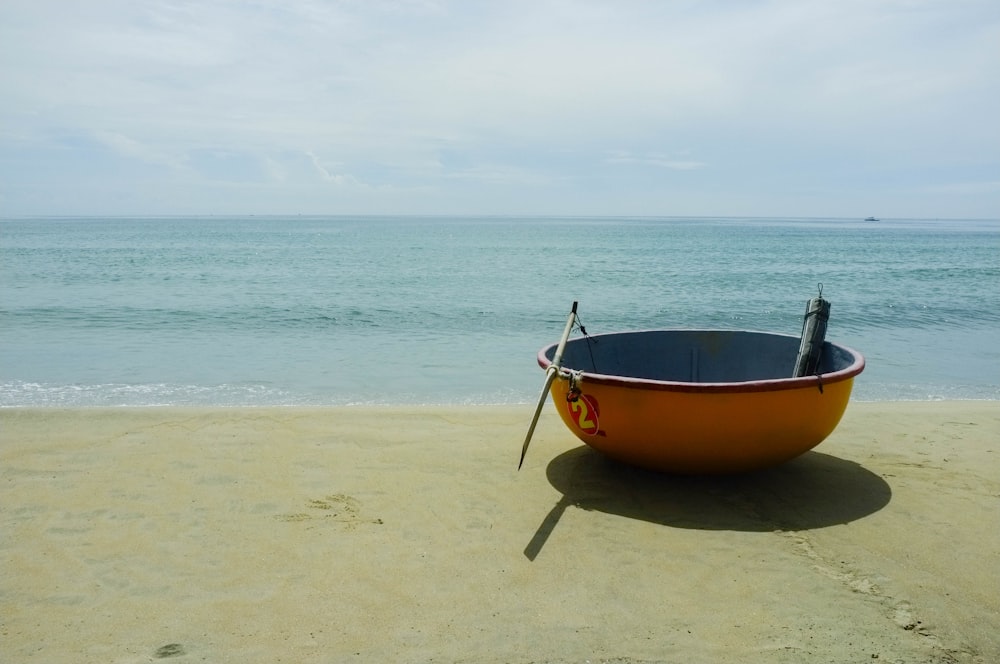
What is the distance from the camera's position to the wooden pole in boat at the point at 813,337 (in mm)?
5344

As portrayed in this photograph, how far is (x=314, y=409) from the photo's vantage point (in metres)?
7.13

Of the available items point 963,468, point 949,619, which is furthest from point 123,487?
point 963,468

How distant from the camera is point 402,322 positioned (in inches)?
598

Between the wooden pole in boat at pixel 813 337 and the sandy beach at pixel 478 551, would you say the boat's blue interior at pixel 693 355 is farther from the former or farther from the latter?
the sandy beach at pixel 478 551

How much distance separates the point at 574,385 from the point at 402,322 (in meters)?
11.0

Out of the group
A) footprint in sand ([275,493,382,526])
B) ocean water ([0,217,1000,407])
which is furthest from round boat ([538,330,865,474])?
ocean water ([0,217,1000,407])

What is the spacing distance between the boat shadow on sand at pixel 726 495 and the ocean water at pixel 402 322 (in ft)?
10.5

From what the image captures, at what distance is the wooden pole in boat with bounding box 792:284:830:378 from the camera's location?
534 centimetres

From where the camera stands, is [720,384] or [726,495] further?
[726,495]

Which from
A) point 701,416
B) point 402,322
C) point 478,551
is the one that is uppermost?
point 701,416

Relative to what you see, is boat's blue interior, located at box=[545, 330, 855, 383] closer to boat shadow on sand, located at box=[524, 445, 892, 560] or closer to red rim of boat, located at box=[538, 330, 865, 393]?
boat shadow on sand, located at box=[524, 445, 892, 560]

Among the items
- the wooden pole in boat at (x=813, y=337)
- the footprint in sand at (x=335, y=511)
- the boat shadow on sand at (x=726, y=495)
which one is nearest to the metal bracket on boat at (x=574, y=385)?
the boat shadow on sand at (x=726, y=495)

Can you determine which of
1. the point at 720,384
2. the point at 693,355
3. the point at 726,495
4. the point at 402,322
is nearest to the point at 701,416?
the point at 720,384

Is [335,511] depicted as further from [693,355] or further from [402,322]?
[402,322]
